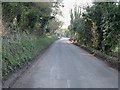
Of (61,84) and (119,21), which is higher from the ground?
(119,21)

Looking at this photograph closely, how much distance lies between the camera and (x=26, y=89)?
404 inches

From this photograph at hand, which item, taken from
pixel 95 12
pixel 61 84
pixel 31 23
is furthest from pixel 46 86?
pixel 31 23

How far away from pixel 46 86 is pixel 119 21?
1082cm

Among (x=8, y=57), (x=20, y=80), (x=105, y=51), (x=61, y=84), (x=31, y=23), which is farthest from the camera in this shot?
(x=31, y=23)

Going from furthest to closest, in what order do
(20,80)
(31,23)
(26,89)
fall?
1. (31,23)
2. (20,80)
3. (26,89)

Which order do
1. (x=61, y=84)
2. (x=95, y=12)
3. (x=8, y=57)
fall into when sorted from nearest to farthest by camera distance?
(x=61, y=84) < (x=8, y=57) < (x=95, y=12)

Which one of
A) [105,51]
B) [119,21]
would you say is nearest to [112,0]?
[119,21]

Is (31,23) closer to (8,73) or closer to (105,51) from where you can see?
(105,51)

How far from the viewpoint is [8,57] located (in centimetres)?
1355

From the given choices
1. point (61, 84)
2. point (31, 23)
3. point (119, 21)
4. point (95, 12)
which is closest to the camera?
point (61, 84)

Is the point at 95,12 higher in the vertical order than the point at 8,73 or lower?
higher

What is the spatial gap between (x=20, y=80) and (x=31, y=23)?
2309 cm

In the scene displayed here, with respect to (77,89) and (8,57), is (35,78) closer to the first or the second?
(8,57)

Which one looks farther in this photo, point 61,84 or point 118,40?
point 118,40
